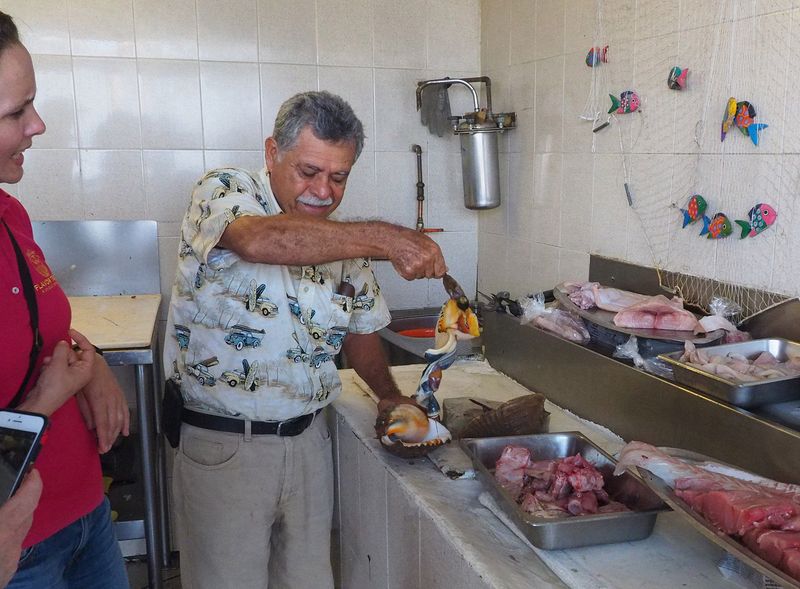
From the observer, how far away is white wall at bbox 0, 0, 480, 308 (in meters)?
2.96

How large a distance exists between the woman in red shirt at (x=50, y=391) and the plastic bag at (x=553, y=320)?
3.82ft

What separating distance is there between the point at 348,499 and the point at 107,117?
195 centimetres

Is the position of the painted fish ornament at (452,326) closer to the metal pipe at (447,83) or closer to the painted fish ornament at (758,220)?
the painted fish ornament at (758,220)

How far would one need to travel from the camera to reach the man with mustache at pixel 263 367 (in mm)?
1610

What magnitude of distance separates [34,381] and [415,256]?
711 mm

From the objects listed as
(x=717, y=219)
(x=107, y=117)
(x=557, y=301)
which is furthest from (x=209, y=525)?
(x=107, y=117)

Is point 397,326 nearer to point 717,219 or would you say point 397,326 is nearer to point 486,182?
point 486,182

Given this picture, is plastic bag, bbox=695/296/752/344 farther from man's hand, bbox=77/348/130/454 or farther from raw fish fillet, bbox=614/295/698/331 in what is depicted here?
man's hand, bbox=77/348/130/454

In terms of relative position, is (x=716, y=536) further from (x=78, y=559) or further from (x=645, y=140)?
(x=645, y=140)

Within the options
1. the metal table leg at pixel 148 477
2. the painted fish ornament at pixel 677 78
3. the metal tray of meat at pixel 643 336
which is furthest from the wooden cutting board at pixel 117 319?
the painted fish ornament at pixel 677 78

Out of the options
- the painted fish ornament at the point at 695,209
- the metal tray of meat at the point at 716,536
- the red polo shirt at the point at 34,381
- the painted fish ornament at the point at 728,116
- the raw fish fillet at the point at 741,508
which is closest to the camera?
the metal tray of meat at the point at 716,536

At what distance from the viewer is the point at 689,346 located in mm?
1668

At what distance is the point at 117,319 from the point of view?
2.71m

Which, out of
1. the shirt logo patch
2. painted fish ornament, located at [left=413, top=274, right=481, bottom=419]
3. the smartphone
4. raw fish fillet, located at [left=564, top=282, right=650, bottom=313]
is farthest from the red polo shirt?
raw fish fillet, located at [left=564, top=282, right=650, bottom=313]
